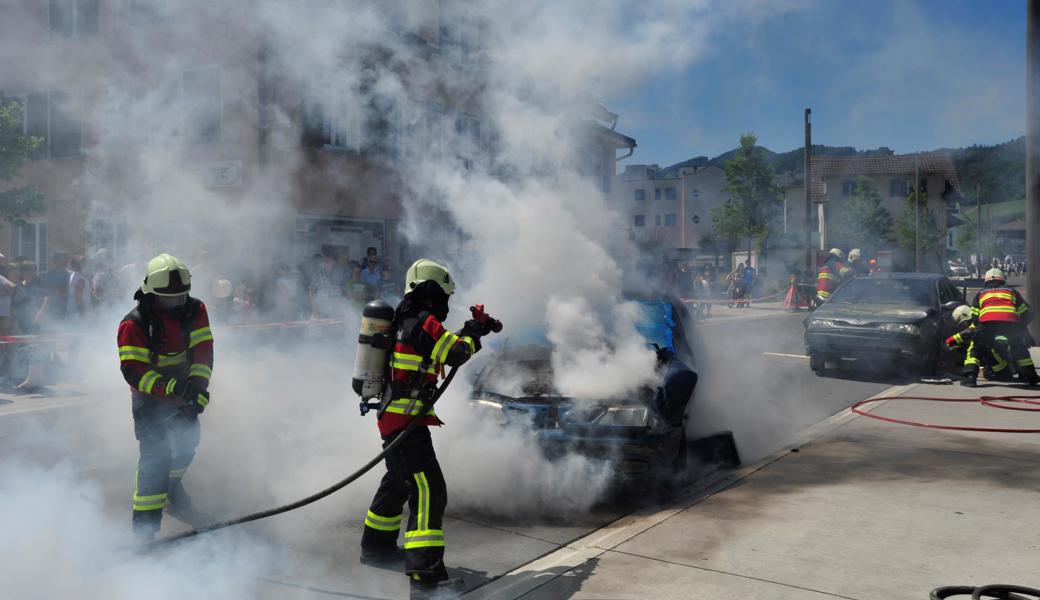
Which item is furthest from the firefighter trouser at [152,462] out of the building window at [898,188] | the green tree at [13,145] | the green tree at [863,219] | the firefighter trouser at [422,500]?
the building window at [898,188]

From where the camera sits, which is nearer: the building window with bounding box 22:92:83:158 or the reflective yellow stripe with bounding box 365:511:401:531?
the reflective yellow stripe with bounding box 365:511:401:531

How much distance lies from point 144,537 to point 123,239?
7441 mm

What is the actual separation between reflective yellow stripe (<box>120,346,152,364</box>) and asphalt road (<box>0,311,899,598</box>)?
3.52 feet

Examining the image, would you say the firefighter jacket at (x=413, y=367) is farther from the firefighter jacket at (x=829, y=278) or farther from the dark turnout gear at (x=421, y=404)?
the firefighter jacket at (x=829, y=278)

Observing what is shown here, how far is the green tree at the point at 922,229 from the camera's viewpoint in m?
38.4

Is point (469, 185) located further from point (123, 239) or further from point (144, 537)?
point (123, 239)

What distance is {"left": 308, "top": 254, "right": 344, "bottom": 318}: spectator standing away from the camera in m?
13.0

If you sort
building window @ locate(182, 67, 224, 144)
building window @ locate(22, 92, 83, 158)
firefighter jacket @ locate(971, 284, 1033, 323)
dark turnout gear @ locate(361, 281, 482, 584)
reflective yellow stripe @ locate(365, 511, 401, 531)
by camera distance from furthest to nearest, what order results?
1. firefighter jacket @ locate(971, 284, 1033, 323)
2. building window @ locate(182, 67, 224, 144)
3. building window @ locate(22, 92, 83, 158)
4. reflective yellow stripe @ locate(365, 511, 401, 531)
5. dark turnout gear @ locate(361, 281, 482, 584)

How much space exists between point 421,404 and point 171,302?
1.74m

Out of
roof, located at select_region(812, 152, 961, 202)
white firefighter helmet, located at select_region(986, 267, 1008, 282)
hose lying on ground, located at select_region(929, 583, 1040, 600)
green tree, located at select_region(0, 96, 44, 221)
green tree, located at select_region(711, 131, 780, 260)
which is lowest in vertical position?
hose lying on ground, located at select_region(929, 583, 1040, 600)

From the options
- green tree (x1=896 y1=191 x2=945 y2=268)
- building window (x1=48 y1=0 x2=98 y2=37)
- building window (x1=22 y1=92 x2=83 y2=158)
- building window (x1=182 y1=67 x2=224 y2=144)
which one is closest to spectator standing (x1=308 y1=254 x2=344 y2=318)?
building window (x1=182 y1=67 x2=224 y2=144)

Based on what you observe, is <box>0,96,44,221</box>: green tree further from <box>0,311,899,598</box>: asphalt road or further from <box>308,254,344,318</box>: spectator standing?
<box>308,254,344,318</box>: spectator standing

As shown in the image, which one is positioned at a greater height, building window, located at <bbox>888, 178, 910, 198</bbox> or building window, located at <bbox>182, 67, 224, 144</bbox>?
building window, located at <bbox>888, 178, 910, 198</bbox>

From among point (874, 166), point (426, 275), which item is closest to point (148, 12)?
point (426, 275)
